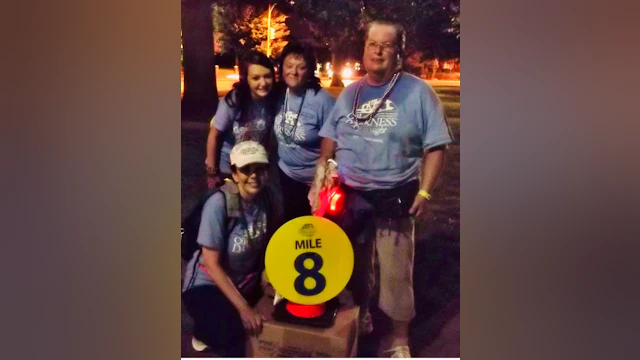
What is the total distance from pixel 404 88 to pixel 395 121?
12 centimetres

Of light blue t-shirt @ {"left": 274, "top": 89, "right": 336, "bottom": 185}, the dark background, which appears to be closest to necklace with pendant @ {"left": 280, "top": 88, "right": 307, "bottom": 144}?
light blue t-shirt @ {"left": 274, "top": 89, "right": 336, "bottom": 185}

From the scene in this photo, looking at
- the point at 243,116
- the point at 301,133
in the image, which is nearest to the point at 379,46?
the point at 301,133

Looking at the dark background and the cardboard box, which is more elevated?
the dark background

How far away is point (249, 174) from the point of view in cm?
227

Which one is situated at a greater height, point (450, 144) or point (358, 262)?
point (450, 144)

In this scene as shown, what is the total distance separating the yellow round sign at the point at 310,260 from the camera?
226 cm

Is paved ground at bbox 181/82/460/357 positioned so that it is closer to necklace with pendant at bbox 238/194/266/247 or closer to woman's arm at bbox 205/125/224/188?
woman's arm at bbox 205/125/224/188

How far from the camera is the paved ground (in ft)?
7.38

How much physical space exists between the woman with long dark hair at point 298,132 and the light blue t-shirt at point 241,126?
5 cm

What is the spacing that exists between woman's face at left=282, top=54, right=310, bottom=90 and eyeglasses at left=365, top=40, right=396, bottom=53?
0.78 ft

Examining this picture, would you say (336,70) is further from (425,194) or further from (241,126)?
(425,194)
